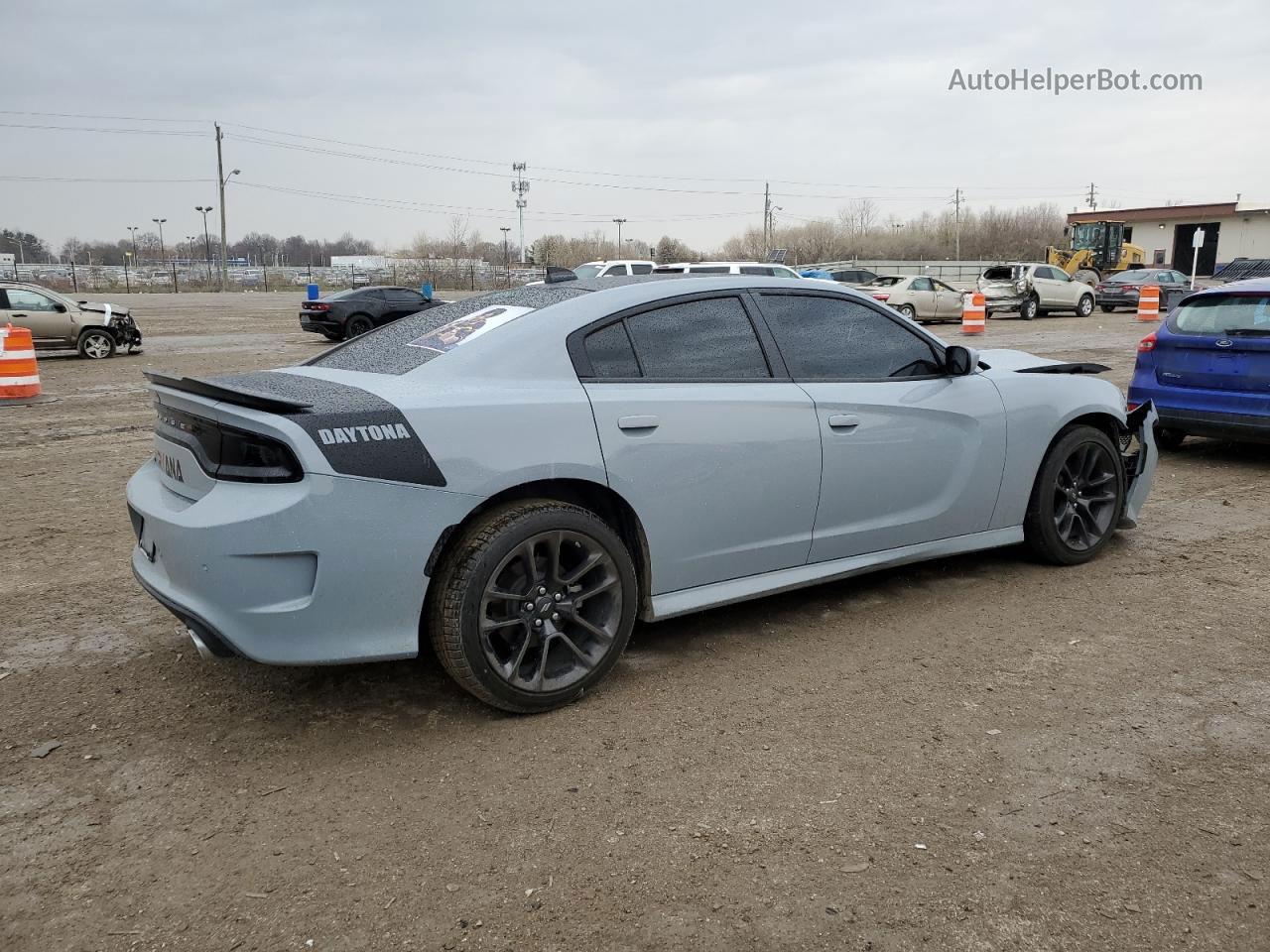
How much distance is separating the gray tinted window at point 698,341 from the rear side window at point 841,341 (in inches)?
6.3

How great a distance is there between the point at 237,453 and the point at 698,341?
181 centimetres

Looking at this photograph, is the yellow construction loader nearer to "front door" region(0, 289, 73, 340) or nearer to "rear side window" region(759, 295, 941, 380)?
"front door" region(0, 289, 73, 340)

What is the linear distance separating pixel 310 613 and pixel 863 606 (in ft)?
8.49

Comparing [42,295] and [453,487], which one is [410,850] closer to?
[453,487]

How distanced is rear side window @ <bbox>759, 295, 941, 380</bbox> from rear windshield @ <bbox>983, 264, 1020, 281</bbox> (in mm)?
26636

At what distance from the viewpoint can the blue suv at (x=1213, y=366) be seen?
7387 millimetres

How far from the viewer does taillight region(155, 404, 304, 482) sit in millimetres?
3123

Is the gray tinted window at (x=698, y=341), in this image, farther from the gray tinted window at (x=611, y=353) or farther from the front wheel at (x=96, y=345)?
the front wheel at (x=96, y=345)

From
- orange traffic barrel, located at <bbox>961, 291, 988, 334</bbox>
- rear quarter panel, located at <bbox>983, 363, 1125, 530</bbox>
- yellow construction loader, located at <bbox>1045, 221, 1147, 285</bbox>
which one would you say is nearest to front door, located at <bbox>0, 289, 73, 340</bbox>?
rear quarter panel, located at <bbox>983, 363, 1125, 530</bbox>

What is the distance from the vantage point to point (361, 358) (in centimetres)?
404

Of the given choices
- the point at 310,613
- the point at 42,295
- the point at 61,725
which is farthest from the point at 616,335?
the point at 42,295

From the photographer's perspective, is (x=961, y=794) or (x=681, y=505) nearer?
(x=961, y=794)

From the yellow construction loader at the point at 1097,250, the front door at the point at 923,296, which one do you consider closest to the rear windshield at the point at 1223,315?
the front door at the point at 923,296

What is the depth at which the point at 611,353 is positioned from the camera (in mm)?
3812
